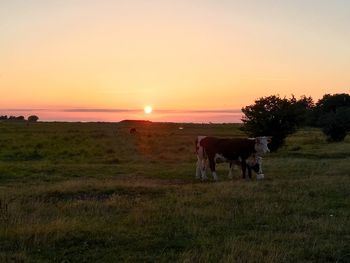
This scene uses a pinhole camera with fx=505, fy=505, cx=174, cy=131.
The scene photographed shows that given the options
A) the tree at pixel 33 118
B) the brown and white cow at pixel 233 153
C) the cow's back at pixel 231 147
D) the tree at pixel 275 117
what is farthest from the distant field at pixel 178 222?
the tree at pixel 33 118

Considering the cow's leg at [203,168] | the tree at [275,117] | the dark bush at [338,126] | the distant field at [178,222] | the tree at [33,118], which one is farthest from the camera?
the tree at [33,118]

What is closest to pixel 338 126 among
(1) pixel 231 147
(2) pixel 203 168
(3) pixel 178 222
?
(1) pixel 231 147

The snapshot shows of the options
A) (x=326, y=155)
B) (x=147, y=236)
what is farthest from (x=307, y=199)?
(x=326, y=155)

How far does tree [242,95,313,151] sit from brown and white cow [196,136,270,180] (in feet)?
56.8

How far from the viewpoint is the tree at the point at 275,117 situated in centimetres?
3866

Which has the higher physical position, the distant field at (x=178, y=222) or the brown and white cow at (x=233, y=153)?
the brown and white cow at (x=233, y=153)

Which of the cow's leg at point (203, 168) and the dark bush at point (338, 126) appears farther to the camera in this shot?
the dark bush at point (338, 126)

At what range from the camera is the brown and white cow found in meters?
21.2

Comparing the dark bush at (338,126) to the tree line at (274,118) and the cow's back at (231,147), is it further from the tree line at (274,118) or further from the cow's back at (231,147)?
the cow's back at (231,147)

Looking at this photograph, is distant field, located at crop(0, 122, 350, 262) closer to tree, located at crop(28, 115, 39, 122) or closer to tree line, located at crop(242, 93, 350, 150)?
tree line, located at crop(242, 93, 350, 150)

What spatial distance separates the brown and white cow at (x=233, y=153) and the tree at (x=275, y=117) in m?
17.3

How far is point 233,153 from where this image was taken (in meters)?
21.4

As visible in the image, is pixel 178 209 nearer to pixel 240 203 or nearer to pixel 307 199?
pixel 240 203

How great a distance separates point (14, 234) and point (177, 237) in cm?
307
